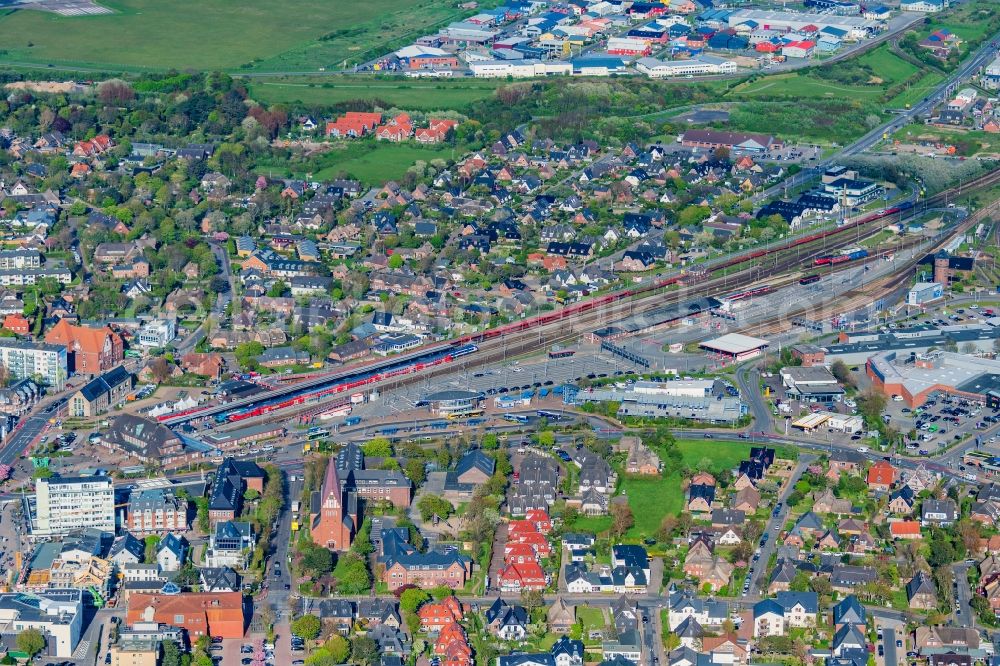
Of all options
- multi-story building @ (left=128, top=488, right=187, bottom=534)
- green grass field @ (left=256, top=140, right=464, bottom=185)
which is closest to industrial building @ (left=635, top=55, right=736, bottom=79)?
green grass field @ (left=256, top=140, right=464, bottom=185)

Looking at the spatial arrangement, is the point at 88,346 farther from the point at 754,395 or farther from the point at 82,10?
the point at 82,10

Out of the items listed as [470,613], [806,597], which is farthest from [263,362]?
[806,597]

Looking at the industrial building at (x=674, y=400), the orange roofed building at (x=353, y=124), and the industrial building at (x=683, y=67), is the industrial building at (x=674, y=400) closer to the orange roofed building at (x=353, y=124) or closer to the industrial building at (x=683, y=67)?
the orange roofed building at (x=353, y=124)

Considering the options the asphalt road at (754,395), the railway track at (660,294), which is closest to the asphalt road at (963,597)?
the asphalt road at (754,395)

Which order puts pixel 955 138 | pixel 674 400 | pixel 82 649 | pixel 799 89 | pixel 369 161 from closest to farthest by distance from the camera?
pixel 82 649 < pixel 674 400 < pixel 369 161 < pixel 955 138 < pixel 799 89

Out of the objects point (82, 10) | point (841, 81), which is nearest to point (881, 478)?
point (841, 81)

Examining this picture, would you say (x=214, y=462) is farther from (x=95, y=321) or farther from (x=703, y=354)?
(x=703, y=354)
